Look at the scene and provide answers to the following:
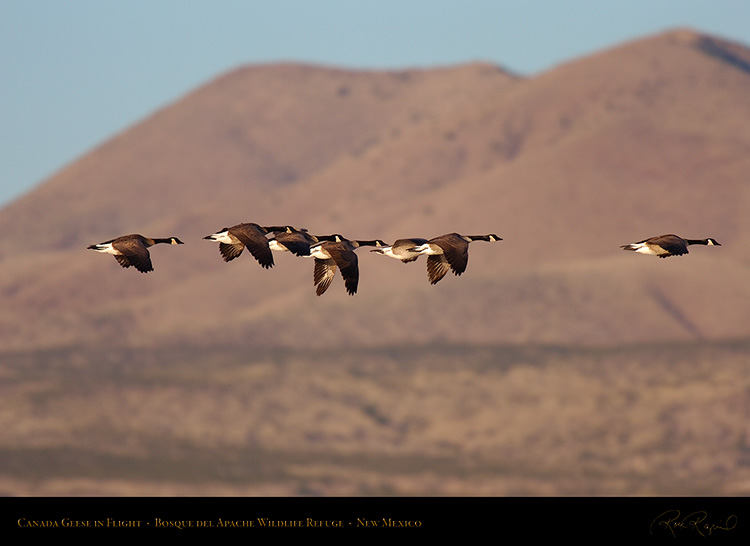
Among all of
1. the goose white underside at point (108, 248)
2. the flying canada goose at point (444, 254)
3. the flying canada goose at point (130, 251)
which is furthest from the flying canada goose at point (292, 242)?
the goose white underside at point (108, 248)

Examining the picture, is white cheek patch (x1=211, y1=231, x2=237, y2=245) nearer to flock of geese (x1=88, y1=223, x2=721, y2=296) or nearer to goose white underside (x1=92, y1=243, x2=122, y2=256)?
flock of geese (x1=88, y1=223, x2=721, y2=296)

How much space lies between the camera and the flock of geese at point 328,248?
39719 millimetres

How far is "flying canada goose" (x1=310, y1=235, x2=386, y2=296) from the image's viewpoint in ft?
133

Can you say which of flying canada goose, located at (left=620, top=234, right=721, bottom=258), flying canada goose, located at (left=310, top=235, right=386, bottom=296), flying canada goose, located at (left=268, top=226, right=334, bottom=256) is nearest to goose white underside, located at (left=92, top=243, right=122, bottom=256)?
flying canada goose, located at (left=268, top=226, right=334, bottom=256)

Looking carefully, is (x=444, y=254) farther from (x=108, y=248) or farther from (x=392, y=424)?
(x=392, y=424)

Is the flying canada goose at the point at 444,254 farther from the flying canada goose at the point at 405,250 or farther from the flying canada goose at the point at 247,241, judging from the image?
the flying canada goose at the point at 247,241

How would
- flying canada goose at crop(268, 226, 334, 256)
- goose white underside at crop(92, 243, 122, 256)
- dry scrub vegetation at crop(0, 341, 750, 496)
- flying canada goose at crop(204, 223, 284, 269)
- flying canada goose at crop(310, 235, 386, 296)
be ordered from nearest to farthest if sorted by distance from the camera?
goose white underside at crop(92, 243, 122, 256) < flying canada goose at crop(204, 223, 284, 269) < flying canada goose at crop(310, 235, 386, 296) < flying canada goose at crop(268, 226, 334, 256) < dry scrub vegetation at crop(0, 341, 750, 496)

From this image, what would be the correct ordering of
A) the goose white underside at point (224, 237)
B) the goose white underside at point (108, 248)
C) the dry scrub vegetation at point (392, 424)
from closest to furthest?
the goose white underside at point (108, 248) < the goose white underside at point (224, 237) < the dry scrub vegetation at point (392, 424)

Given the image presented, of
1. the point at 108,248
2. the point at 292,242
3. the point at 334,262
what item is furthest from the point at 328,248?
the point at 108,248

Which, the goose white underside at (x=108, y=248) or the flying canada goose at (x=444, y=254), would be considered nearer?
the goose white underside at (x=108, y=248)

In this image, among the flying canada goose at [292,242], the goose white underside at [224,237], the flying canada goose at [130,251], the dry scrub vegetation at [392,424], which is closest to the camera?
the flying canada goose at [130,251]

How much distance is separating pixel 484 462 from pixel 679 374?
26.2 meters

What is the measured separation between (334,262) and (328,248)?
52 cm
